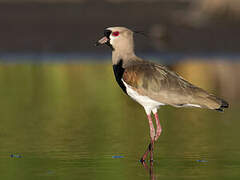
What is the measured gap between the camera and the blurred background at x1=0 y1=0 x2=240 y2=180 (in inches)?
346

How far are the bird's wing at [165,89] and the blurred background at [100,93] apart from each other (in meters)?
0.67

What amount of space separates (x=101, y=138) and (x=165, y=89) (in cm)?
188

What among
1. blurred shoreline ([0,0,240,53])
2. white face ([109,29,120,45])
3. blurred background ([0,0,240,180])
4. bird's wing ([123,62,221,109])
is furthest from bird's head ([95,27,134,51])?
blurred shoreline ([0,0,240,53])

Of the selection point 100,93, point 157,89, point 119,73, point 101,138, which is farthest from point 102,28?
point 157,89

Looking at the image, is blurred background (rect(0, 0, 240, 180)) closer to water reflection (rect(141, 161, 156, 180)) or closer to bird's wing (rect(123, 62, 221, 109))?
water reflection (rect(141, 161, 156, 180))

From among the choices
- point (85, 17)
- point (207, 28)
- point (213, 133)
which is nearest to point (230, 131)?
point (213, 133)

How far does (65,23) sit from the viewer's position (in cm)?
3284

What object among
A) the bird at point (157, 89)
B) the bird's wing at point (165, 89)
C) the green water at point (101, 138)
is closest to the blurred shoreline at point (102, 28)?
the green water at point (101, 138)

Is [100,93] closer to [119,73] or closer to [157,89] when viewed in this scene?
[119,73]

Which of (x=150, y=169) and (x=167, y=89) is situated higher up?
(x=167, y=89)

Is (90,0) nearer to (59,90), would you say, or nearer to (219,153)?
(59,90)

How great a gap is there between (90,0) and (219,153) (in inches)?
1420

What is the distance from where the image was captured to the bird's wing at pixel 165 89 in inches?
353

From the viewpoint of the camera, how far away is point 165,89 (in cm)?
902
